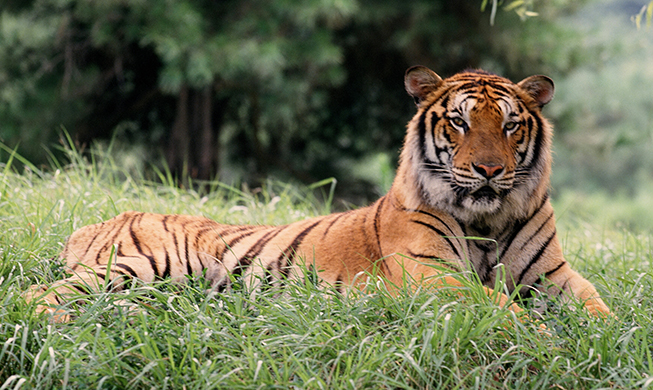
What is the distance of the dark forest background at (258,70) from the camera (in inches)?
300

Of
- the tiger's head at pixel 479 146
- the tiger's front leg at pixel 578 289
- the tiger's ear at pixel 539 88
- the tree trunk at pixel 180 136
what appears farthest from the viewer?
the tree trunk at pixel 180 136

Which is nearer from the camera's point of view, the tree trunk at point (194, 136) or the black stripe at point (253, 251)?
the black stripe at point (253, 251)

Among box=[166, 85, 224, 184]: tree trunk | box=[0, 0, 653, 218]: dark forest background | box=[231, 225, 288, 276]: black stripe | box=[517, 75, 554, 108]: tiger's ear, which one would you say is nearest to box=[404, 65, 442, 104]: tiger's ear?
box=[517, 75, 554, 108]: tiger's ear

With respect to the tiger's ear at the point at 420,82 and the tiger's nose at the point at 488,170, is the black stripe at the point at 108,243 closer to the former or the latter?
the tiger's ear at the point at 420,82

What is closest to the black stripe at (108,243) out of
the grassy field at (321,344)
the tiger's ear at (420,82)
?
the grassy field at (321,344)

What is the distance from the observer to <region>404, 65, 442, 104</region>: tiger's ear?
336 centimetres

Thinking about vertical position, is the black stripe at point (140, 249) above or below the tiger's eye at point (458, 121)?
below

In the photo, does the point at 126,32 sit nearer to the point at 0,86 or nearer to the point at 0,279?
the point at 0,86

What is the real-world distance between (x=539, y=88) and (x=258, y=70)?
499cm

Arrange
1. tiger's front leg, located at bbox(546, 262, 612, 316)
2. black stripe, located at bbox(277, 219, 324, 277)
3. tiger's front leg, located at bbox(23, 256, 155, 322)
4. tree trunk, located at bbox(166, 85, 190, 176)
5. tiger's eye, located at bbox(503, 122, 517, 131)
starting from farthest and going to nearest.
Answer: tree trunk, located at bbox(166, 85, 190, 176) → black stripe, located at bbox(277, 219, 324, 277) → tiger's eye, located at bbox(503, 122, 517, 131) → tiger's front leg, located at bbox(546, 262, 612, 316) → tiger's front leg, located at bbox(23, 256, 155, 322)

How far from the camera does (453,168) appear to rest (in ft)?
10.2

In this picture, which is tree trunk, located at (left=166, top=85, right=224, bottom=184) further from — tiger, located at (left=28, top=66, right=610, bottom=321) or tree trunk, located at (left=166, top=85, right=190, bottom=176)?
tiger, located at (left=28, top=66, right=610, bottom=321)

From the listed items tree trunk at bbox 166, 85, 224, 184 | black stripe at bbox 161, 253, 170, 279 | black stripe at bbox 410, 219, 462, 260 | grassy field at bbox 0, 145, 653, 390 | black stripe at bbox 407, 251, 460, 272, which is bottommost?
tree trunk at bbox 166, 85, 224, 184

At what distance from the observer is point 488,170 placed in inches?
117
